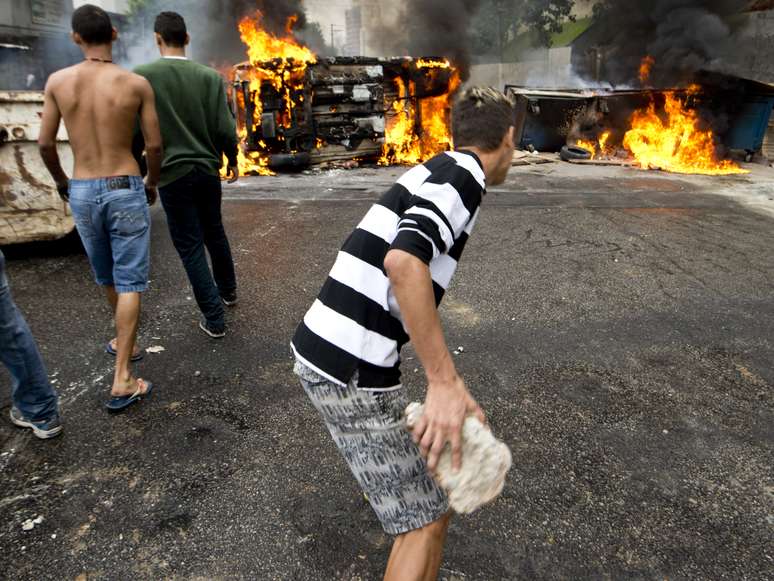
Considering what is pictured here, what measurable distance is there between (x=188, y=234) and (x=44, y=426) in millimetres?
1506

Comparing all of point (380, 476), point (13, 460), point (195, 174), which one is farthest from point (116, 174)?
point (380, 476)

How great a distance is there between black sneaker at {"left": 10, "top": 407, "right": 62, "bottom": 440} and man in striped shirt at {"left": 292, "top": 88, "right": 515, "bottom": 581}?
6.04 feet

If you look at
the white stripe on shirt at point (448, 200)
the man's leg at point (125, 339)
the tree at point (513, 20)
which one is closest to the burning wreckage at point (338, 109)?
the man's leg at point (125, 339)

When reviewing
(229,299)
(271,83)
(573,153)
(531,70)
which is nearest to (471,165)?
(229,299)

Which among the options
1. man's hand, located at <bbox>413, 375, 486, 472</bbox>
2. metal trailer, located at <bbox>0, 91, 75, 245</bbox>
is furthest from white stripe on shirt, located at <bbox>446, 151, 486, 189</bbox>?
metal trailer, located at <bbox>0, 91, 75, 245</bbox>

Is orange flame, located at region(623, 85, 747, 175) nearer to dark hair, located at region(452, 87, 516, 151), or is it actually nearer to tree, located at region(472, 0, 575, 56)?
dark hair, located at region(452, 87, 516, 151)

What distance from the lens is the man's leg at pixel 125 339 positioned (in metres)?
2.90

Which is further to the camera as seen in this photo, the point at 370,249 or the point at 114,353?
the point at 114,353

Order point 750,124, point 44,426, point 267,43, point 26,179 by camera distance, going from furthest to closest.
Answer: point 267,43 < point 750,124 < point 26,179 < point 44,426

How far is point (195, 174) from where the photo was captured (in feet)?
11.7

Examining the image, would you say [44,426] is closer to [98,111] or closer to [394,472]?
[98,111]

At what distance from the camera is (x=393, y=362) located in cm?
151

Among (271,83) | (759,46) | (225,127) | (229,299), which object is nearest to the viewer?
(225,127)

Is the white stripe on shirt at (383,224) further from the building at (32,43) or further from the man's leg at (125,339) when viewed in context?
the building at (32,43)
